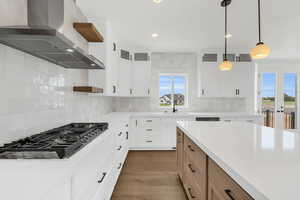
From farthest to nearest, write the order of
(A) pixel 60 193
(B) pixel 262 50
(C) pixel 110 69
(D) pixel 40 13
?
(C) pixel 110 69
(B) pixel 262 50
(D) pixel 40 13
(A) pixel 60 193

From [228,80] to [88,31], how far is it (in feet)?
12.2

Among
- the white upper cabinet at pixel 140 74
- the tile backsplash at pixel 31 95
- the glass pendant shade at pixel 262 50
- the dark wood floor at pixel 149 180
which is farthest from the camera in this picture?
the white upper cabinet at pixel 140 74

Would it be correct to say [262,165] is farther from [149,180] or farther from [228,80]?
[228,80]

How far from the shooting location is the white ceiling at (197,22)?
2400mm

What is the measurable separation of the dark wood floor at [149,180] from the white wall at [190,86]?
5.73 feet

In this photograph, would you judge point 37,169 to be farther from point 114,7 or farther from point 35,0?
point 114,7

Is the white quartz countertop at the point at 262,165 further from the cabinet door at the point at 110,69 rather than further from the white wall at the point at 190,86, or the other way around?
the white wall at the point at 190,86

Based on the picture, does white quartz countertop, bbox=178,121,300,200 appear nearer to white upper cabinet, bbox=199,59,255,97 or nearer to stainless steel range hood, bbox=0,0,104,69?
stainless steel range hood, bbox=0,0,104,69

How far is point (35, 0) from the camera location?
125cm

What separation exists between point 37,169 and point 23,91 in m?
0.81

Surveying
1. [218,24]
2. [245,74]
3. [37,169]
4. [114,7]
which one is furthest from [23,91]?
[245,74]

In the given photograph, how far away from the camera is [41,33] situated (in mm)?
979

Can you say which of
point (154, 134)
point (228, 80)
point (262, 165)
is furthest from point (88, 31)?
point (228, 80)

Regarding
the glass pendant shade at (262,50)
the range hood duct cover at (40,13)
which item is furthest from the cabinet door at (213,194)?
the range hood duct cover at (40,13)
